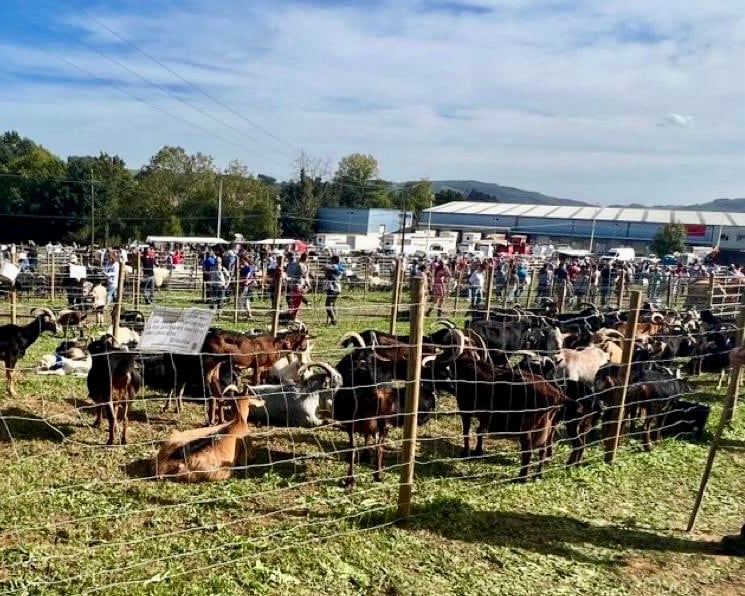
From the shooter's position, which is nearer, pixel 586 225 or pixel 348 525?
pixel 348 525

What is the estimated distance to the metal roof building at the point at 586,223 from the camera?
81.1 meters

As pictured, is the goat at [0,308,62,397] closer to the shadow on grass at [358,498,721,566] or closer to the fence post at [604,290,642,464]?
the shadow on grass at [358,498,721,566]

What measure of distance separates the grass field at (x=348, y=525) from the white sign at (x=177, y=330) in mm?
1078

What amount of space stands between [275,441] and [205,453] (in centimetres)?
143

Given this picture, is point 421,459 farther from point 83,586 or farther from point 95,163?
point 95,163

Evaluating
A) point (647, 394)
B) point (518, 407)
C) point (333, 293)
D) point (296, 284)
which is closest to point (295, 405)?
point (518, 407)

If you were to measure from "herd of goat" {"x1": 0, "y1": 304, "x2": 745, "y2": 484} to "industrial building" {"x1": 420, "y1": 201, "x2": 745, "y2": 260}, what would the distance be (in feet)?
216

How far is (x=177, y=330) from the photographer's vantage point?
5.43m

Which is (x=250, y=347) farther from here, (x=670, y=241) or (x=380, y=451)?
(x=670, y=241)

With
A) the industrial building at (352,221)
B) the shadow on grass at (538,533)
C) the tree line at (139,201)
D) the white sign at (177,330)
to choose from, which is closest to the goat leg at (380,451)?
the shadow on grass at (538,533)

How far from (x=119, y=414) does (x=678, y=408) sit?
6861mm

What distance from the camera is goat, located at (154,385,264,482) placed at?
6.37 metres

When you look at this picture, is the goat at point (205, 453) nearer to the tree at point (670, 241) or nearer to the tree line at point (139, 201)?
the tree line at point (139, 201)

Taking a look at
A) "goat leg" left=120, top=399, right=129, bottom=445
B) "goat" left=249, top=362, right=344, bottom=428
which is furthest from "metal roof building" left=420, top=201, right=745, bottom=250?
"goat leg" left=120, top=399, right=129, bottom=445
